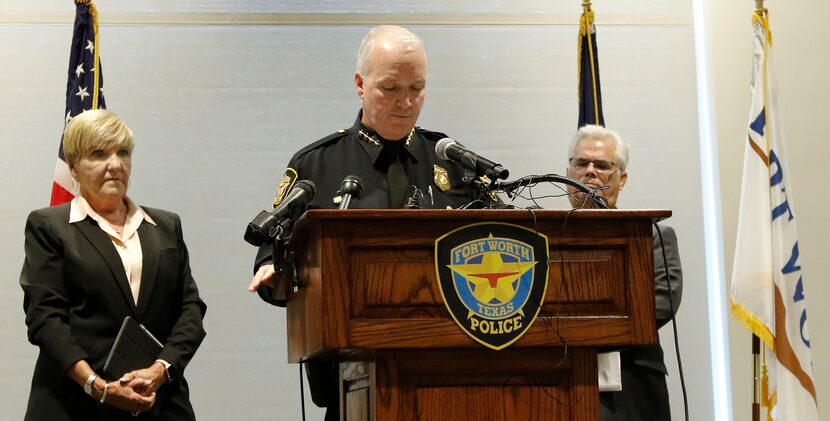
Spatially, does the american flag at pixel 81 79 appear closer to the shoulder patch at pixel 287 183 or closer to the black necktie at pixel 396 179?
the shoulder patch at pixel 287 183

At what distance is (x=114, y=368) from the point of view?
106 inches

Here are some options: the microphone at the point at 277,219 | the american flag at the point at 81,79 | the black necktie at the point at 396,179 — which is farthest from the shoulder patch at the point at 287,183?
the american flag at the point at 81,79

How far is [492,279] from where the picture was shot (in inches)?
74.7

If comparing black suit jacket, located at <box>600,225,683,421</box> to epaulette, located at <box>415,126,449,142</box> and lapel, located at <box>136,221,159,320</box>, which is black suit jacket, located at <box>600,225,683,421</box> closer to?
epaulette, located at <box>415,126,449,142</box>

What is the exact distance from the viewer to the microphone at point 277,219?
2072mm

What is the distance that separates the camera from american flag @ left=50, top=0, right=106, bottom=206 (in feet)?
12.9

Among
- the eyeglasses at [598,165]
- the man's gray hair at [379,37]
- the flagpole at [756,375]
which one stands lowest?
the flagpole at [756,375]

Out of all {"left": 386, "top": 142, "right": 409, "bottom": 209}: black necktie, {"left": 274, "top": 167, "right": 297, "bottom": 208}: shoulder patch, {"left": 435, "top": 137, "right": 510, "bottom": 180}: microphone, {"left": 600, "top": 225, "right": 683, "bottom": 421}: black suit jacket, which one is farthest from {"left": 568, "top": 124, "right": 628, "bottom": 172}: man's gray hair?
{"left": 435, "top": 137, "right": 510, "bottom": 180}: microphone

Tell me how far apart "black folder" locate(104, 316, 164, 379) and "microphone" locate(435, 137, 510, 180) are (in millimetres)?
1057

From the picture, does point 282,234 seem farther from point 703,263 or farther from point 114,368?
point 703,263

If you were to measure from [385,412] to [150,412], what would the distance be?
1.13 metres

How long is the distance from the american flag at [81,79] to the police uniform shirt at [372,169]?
153 cm

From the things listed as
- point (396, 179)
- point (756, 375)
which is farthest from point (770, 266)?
point (396, 179)

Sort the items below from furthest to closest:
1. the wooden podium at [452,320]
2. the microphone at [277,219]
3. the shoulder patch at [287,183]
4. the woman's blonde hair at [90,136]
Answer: the woman's blonde hair at [90,136] < the shoulder patch at [287,183] < the microphone at [277,219] < the wooden podium at [452,320]
